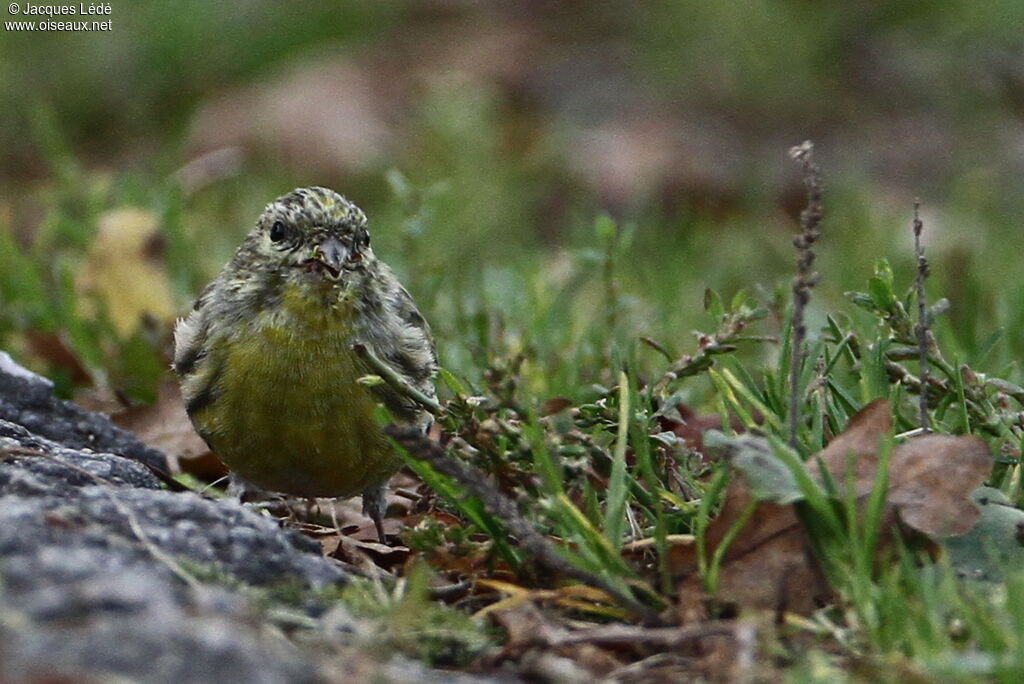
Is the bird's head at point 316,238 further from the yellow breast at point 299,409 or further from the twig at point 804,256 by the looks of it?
the twig at point 804,256

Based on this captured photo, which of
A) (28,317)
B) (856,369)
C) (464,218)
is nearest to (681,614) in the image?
(856,369)

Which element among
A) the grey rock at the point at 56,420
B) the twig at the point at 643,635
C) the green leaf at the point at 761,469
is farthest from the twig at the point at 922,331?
the grey rock at the point at 56,420

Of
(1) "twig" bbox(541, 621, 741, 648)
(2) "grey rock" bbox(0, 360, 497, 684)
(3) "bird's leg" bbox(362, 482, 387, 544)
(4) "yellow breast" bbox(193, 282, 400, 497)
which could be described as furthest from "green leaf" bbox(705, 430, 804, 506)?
(3) "bird's leg" bbox(362, 482, 387, 544)

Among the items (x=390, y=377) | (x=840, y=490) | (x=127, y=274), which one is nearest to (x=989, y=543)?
(x=840, y=490)

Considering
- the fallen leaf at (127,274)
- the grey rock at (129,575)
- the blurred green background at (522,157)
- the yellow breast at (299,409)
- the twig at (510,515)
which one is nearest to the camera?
the grey rock at (129,575)

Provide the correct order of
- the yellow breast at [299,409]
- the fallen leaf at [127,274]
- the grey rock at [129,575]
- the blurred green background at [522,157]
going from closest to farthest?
the grey rock at [129,575], the yellow breast at [299,409], the blurred green background at [522,157], the fallen leaf at [127,274]
